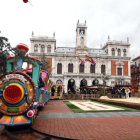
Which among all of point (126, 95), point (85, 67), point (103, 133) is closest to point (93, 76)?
point (85, 67)

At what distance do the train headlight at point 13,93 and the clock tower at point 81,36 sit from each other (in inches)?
1731

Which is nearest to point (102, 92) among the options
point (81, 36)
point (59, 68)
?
point (59, 68)

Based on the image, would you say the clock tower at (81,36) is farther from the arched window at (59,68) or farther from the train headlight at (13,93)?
the train headlight at (13,93)

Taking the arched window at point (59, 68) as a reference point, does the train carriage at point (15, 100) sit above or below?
below

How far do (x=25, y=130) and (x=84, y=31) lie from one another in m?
48.3

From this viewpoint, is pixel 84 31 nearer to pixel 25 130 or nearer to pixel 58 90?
pixel 58 90

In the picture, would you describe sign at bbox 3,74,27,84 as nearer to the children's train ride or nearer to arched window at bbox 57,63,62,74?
the children's train ride

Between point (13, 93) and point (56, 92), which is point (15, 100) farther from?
point (56, 92)

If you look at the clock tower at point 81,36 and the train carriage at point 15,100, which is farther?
the clock tower at point 81,36

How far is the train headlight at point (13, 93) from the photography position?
16.5ft

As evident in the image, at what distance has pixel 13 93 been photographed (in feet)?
16.5

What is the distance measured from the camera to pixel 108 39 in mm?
51531

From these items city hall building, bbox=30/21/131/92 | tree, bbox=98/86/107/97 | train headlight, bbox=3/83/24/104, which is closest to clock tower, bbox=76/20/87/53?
city hall building, bbox=30/21/131/92

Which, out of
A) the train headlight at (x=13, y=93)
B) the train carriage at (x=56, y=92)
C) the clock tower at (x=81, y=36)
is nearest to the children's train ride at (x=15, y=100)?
the train headlight at (x=13, y=93)
